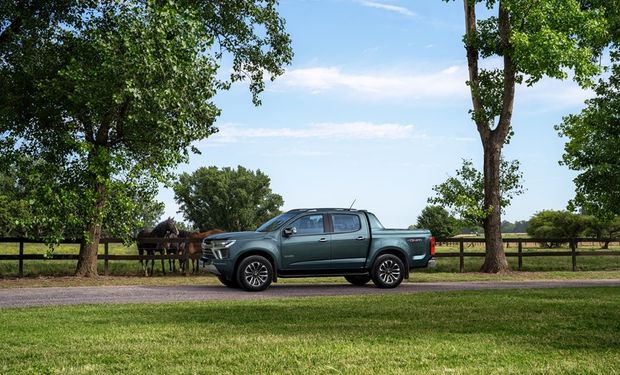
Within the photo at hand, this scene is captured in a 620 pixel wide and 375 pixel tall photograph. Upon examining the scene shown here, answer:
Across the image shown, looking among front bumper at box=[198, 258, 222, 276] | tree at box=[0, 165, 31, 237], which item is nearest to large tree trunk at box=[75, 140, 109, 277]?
tree at box=[0, 165, 31, 237]

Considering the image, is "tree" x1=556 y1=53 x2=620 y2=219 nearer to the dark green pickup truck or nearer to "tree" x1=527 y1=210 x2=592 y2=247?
the dark green pickup truck

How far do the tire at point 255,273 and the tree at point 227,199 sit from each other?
66346 mm

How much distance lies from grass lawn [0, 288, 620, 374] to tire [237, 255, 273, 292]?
2972 millimetres

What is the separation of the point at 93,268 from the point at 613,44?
24722 millimetres

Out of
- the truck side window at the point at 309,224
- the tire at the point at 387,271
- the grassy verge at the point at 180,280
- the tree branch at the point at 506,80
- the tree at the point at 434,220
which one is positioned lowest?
the grassy verge at the point at 180,280

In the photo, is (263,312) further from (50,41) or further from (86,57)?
(50,41)

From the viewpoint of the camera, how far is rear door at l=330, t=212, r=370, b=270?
670 inches

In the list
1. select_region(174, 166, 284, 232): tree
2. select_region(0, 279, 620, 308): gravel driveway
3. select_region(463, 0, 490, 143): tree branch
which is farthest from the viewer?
select_region(174, 166, 284, 232): tree

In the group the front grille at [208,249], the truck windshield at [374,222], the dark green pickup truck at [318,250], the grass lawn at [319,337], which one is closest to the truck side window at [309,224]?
the dark green pickup truck at [318,250]

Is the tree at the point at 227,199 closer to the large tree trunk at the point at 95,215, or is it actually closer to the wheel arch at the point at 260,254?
the large tree trunk at the point at 95,215

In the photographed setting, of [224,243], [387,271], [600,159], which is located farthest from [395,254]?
[600,159]

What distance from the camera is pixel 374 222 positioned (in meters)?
17.5

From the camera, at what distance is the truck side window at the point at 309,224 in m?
16.8

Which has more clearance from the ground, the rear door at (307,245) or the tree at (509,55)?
the tree at (509,55)
